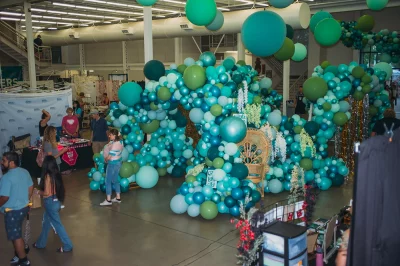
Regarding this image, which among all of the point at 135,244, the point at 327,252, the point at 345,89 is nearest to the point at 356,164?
the point at 327,252

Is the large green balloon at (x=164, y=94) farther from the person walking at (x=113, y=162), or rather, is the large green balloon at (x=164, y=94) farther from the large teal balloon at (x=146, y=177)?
the large teal balloon at (x=146, y=177)

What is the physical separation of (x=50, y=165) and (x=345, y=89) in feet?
19.1

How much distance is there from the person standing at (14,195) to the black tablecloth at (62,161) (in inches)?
193

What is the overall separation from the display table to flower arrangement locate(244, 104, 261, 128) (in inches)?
170

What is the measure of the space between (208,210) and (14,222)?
9.29 feet

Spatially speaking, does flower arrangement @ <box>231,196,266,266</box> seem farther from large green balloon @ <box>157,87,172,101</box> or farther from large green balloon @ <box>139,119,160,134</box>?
large green balloon @ <box>139,119,160,134</box>

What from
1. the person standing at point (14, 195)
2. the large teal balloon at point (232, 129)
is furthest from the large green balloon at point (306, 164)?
the person standing at point (14, 195)

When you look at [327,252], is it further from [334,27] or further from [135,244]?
[334,27]

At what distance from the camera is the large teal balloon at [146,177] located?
26.6 ft

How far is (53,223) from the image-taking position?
17.0ft

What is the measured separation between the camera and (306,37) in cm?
2203

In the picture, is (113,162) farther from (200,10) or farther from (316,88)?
(316,88)

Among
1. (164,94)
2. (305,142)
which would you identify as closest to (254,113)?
(305,142)

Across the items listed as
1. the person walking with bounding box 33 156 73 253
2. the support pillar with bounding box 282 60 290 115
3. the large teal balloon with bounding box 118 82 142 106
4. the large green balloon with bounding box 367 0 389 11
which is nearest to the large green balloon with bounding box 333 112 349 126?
the large green balloon with bounding box 367 0 389 11
